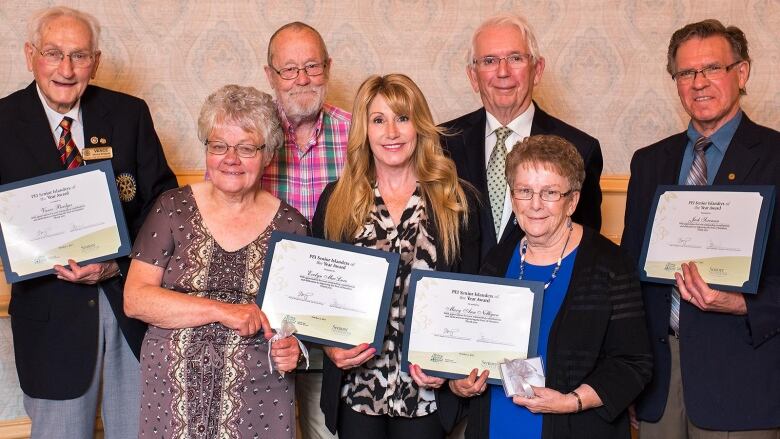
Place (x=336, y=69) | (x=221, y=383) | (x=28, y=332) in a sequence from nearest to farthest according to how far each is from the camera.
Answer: (x=221, y=383) < (x=28, y=332) < (x=336, y=69)

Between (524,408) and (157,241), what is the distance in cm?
126

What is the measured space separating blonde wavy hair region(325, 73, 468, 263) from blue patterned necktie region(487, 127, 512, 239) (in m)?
0.24

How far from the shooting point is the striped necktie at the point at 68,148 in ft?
9.77

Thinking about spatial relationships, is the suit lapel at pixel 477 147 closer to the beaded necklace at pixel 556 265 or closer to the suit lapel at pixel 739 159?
the beaded necklace at pixel 556 265

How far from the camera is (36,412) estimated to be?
2984 millimetres

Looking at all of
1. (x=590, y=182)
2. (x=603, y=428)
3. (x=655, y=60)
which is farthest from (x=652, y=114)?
(x=603, y=428)

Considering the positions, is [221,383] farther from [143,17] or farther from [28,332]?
[143,17]

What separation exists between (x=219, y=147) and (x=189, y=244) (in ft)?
1.06

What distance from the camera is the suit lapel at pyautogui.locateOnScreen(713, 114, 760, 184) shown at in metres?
2.67

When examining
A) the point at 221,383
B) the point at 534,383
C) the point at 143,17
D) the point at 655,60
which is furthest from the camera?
the point at 655,60

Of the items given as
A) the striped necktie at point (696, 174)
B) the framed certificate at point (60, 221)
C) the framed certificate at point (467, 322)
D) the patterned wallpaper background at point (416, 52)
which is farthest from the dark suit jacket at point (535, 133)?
the framed certificate at point (60, 221)

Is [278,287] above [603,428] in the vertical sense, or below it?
above

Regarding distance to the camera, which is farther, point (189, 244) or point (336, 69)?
point (336, 69)

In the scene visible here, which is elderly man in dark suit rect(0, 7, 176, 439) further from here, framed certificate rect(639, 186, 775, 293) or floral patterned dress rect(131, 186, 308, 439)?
framed certificate rect(639, 186, 775, 293)
